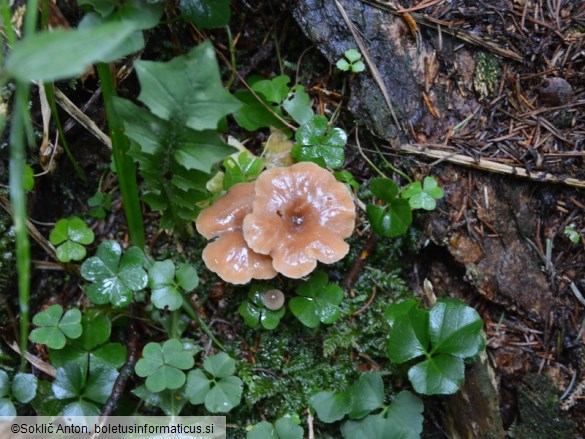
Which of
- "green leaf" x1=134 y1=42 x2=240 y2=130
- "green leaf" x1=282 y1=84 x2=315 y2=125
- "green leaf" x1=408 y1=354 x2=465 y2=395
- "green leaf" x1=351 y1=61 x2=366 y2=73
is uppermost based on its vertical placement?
"green leaf" x1=134 y1=42 x2=240 y2=130

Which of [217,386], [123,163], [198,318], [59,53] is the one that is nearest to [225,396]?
[217,386]

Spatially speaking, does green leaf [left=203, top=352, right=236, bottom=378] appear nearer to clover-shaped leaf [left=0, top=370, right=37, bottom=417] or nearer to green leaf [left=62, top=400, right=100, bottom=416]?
green leaf [left=62, top=400, right=100, bottom=416]

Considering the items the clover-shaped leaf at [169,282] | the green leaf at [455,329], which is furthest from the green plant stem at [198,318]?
the green leaf at [455,329]

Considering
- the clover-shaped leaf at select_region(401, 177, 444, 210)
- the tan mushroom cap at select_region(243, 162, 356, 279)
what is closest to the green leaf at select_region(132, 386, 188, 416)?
the tan mushroom cap at select_region(243, 162, 356, 279)

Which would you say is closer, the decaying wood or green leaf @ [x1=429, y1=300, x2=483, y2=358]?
green leaf @ [x1=429, y1=300, x2=483, y2=358]

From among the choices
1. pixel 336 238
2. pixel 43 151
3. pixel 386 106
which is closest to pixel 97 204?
pixel 43 151

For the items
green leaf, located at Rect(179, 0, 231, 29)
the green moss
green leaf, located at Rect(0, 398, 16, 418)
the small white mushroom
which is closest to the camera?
green leaf, located at Rect(179, 0, 231, 29)

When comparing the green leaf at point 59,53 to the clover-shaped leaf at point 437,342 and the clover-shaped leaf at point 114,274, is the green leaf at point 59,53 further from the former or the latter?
the clover-shaped leaf at point 437,342

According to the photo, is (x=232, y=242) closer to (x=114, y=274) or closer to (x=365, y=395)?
(x=114, y=274)
